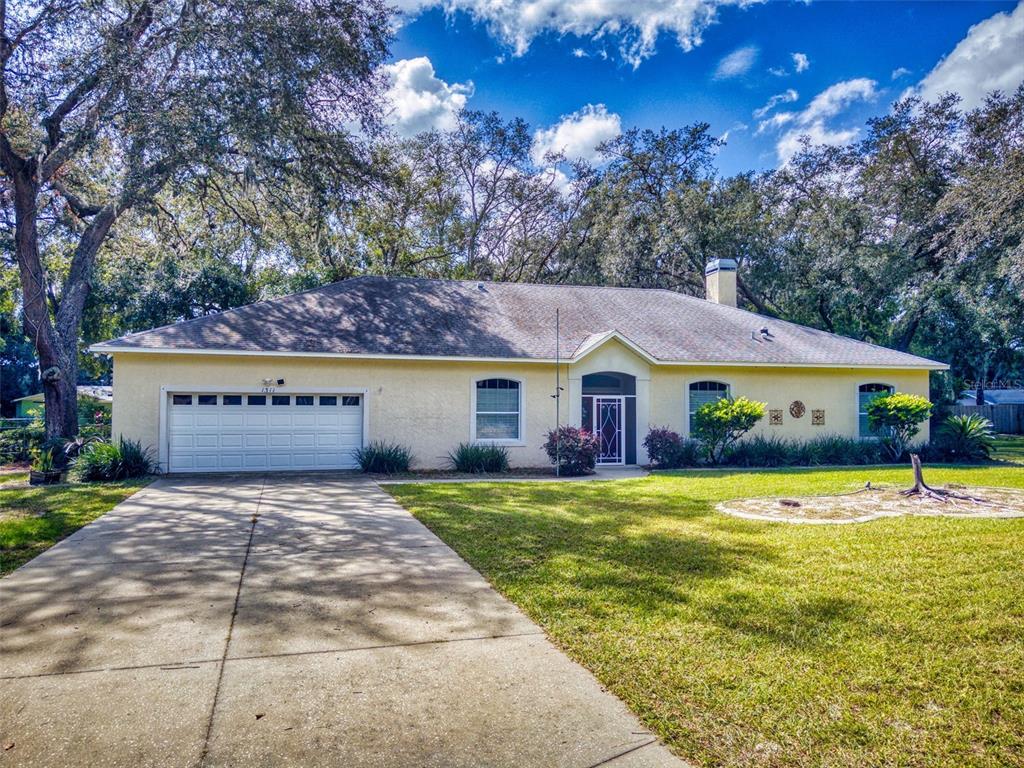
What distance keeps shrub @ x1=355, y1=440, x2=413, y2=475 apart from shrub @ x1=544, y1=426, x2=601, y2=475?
11.5 feet

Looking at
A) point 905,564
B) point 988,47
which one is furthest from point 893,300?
point 905,564

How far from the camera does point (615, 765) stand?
292cm

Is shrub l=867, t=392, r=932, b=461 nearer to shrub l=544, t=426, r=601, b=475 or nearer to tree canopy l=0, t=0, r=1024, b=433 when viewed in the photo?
tree canopy l=0, t=0, r=1024, b=433

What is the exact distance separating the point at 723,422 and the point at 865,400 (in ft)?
18.6

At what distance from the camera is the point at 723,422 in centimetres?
1592

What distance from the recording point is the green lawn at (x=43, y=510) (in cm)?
700

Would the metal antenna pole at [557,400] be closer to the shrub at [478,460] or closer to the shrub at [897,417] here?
the shrub at [478,460]

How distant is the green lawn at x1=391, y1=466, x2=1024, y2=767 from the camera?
3152 millimetres

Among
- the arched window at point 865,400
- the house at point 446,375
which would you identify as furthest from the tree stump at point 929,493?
the arched window at point 865,400

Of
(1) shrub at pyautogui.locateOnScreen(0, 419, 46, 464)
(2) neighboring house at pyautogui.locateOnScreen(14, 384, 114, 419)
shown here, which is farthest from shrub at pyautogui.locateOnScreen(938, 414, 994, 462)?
(2) neighboring house at pyautogui.locateOnScreen(14, 384, 114, 419)

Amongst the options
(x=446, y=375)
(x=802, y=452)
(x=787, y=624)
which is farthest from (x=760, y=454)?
(x=787, y=624)

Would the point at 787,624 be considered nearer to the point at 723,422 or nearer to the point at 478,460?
the point at 478,460

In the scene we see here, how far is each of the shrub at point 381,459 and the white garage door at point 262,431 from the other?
1.38 ft

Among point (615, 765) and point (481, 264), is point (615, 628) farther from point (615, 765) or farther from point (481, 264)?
point (481, 264)
